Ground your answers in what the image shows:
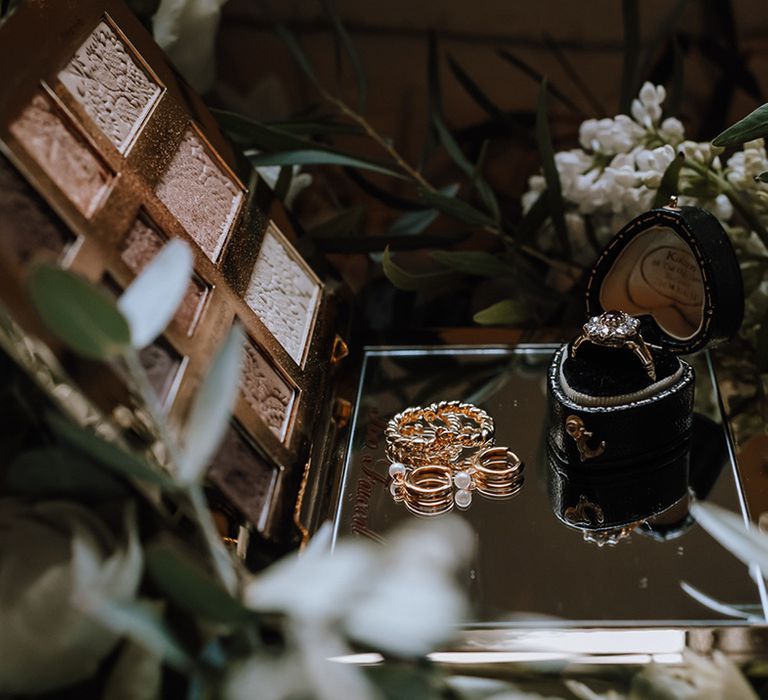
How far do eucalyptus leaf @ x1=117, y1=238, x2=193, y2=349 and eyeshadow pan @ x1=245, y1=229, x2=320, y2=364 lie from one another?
211 mm

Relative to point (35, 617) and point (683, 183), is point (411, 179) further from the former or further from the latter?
point (35, 617)

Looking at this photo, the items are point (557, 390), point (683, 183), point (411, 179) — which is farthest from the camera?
point (411, 179)

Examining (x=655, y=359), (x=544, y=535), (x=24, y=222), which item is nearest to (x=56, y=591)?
(x=24, y=222)

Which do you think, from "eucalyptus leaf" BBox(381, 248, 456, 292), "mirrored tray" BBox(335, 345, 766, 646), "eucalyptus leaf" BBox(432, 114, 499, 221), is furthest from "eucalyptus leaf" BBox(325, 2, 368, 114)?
"mirrored tray" BBox(335, 345, 766, 646)

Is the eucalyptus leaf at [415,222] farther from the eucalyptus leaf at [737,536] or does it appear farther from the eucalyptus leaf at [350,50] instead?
the eucalyptus leaf at [737,536]

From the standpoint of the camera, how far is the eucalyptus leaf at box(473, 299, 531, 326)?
2.42 ft

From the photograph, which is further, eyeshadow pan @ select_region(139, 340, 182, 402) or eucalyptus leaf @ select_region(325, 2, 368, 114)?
eucalyptus leaf @ select_region(325, 2, 368, 114)

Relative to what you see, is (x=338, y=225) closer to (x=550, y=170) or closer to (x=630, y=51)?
(x=550, y=170)

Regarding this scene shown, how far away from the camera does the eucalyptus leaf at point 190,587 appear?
0.37 m

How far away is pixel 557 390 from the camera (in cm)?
60

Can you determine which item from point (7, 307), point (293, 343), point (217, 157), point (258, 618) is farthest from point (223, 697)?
point (217, 157)

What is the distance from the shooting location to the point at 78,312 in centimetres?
37

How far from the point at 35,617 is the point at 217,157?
0.37 metres

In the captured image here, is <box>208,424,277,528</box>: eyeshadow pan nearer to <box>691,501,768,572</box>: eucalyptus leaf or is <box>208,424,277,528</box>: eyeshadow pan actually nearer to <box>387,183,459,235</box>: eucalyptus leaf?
<box>691,501,768,572</box>: eucalyptus leaf
